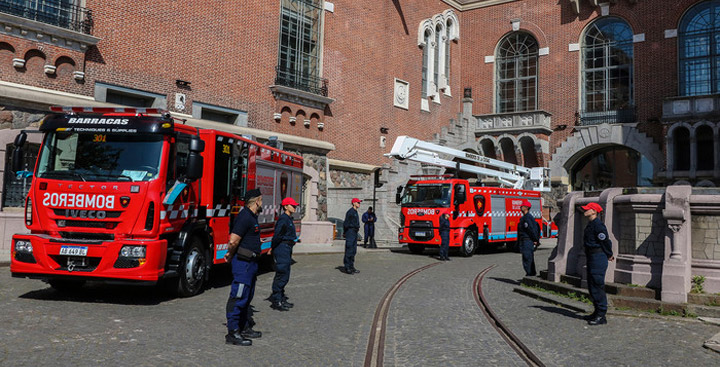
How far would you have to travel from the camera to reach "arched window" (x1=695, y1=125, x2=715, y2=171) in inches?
936

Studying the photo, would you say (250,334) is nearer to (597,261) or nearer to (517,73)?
(597,261)

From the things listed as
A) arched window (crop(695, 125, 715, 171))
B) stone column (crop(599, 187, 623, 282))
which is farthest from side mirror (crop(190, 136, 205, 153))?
arched window (crop(695, 125, 715, 171))

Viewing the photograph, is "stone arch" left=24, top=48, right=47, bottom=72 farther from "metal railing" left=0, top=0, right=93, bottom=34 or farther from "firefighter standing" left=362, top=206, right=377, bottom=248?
"firefighter standing" left=362, top=206, right=377, bottom=248

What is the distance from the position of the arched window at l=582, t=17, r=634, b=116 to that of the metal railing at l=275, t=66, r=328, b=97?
14.4 m

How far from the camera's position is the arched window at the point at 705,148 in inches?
936

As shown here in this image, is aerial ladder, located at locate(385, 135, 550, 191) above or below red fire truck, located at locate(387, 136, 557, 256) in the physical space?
above

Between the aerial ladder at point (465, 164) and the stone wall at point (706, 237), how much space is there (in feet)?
33.2

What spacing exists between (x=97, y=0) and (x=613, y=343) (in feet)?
49.6

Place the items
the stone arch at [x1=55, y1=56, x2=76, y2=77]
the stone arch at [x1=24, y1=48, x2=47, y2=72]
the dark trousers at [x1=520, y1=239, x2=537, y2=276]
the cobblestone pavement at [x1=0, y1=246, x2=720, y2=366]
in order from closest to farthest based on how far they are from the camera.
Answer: the cobblestone pavement at [x1=0, y1=246, x2=720, y2=366]
the dark trousers at [x1=520, y1=239, x2=537, y2=276]
the stone arch at [x1=24, y1=48, x2=47, y2=72]
the stone arch at [x1=55, y1=56, x2=76, y2=77]

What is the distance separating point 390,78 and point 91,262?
786 inches

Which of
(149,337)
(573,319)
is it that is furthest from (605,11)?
(149,337)

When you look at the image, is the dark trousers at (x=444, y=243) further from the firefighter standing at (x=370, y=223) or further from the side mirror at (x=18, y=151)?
the side mirror at (x=18, y=151)

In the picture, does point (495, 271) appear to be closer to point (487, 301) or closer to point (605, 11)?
point (487, 301)

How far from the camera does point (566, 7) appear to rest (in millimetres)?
28594
